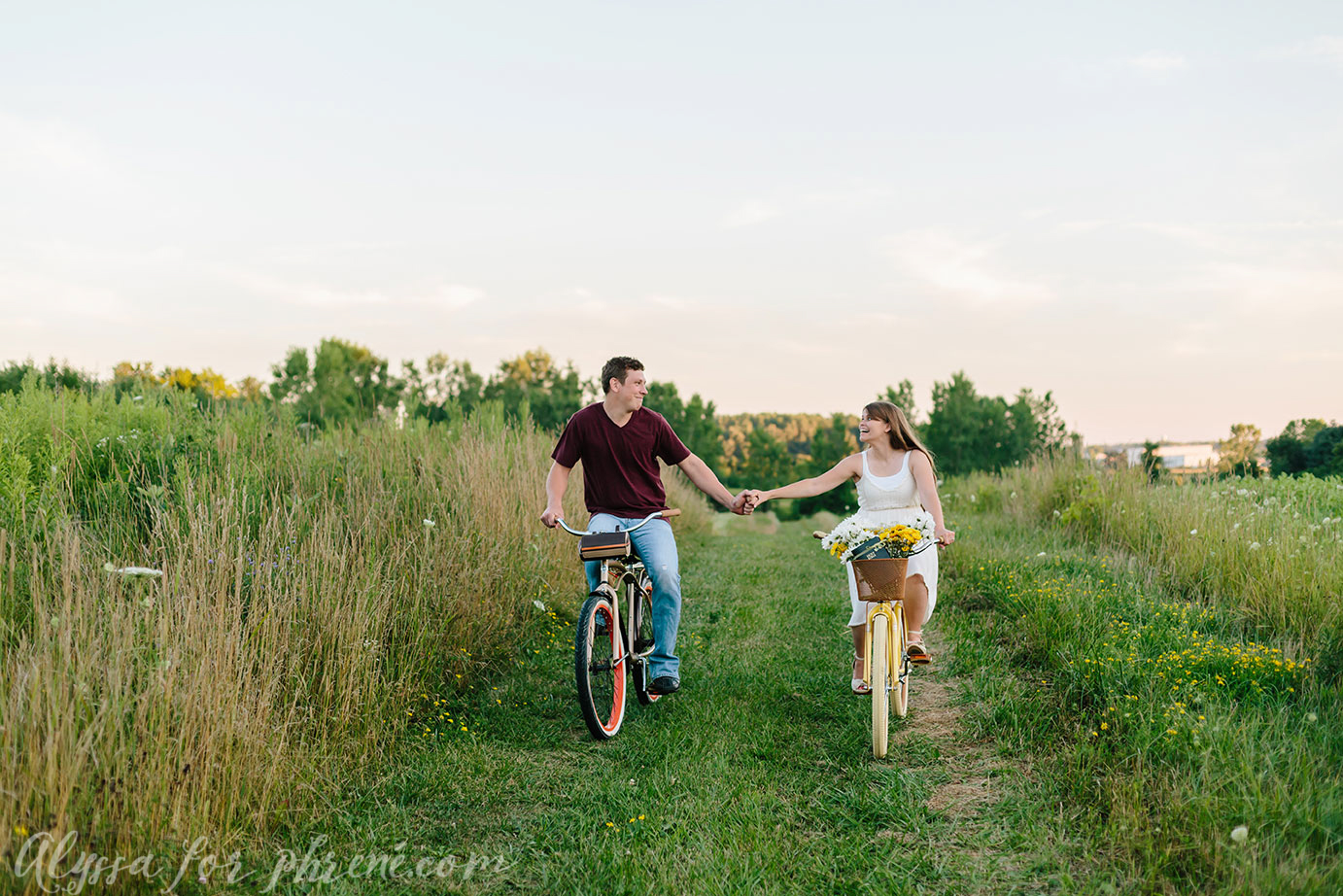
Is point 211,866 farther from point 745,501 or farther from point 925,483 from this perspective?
point 925,483

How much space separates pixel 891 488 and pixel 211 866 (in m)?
4.17

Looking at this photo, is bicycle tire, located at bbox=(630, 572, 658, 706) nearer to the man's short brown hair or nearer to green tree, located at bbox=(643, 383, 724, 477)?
the man's short brown hair

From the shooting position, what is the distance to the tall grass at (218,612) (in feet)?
10.3

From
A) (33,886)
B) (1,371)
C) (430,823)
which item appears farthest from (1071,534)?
(1,371)

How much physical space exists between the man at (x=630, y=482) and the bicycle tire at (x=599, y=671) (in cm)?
39

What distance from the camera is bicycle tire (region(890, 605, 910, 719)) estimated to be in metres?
4.97

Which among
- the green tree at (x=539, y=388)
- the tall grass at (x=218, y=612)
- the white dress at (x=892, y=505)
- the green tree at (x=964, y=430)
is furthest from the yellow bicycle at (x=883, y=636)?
the green tree at (x=964, y=430)

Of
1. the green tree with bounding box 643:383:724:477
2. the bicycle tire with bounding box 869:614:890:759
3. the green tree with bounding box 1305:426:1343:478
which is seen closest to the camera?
the bicycle tire with bounding box 869:614:890:759

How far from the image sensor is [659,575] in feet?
18.1

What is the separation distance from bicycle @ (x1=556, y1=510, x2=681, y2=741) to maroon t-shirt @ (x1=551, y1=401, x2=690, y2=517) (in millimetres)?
206

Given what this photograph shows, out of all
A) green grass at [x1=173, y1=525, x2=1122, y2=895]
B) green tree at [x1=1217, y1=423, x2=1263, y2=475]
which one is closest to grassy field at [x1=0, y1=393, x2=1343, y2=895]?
green grass at [x1=173, y1=525, x2=1122, y2=895]

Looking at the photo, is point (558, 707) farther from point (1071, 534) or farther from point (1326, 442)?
point (1326, 442)

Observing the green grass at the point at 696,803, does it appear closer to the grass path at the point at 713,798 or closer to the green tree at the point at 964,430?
the grass path at the point at 713,798

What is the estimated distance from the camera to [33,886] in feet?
9.08
